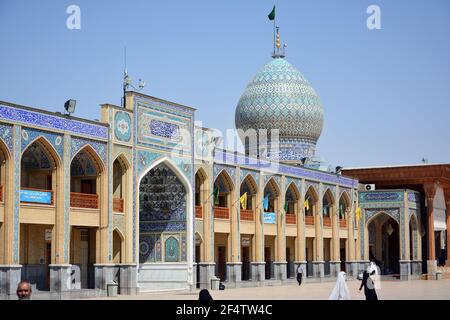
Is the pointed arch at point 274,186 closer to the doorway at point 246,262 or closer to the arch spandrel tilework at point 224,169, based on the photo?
the doorway at point 246,262

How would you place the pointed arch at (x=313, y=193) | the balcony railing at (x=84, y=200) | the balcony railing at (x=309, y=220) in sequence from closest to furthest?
1. the balcony railing at (x=84, y=200)
2. the balcony railing at (x=309, y=220)
3. the pointed arch at (x=313, y=193)

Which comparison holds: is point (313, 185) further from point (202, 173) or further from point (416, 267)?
point (202, 173)

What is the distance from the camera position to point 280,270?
3600 cm

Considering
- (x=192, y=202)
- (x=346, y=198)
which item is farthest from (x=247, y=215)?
(x=346, y=198)

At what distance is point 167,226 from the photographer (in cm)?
2992

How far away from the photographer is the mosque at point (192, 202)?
2352 cm

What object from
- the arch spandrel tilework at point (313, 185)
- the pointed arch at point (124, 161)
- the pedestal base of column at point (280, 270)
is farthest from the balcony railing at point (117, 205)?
the arch spandrel tilework at point (313, 185)

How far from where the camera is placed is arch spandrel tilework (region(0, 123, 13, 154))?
21547 mm

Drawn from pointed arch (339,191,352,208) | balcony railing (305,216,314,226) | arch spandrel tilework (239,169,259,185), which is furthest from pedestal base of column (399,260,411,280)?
arch spandrel tilework (239,169,259,185)

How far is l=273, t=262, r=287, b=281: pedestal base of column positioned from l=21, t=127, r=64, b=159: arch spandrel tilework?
15038mm

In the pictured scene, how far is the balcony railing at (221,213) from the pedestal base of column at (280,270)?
14.7 feet

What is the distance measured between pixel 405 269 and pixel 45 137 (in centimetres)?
2531

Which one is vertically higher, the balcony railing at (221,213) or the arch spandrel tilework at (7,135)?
the arch spandrel tilework at (7,135)
